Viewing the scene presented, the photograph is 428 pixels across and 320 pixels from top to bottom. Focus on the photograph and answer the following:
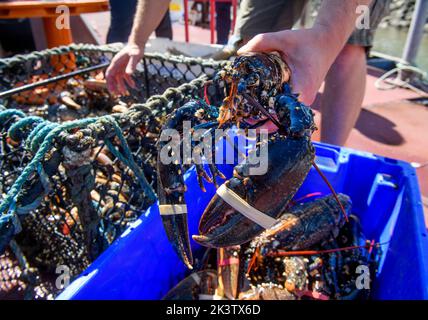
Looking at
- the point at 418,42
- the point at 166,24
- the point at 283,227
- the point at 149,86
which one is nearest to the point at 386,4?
the point at 283,227

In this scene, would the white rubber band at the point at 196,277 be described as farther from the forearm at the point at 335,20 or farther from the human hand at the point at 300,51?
the forearm at the point at 335,20

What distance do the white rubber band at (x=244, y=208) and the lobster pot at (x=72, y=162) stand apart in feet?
1.48

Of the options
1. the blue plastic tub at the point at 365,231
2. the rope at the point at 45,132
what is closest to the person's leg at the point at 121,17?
the rope at the point at 45,132

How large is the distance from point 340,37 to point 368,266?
1002 millimetres

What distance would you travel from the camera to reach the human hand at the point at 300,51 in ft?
3.68

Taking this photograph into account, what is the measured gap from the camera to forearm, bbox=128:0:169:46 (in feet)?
6.59

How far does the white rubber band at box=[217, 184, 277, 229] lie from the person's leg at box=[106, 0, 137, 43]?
10.6 feet

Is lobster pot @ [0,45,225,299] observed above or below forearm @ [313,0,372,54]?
below

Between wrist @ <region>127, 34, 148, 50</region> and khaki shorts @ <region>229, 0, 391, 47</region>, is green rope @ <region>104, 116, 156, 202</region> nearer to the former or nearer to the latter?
wrist @ <region>127, 34, 148, 50</region>

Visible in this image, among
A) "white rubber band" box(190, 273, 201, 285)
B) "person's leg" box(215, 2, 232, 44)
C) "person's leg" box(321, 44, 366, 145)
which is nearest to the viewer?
"white rubber band" box(190, 273, 201, 285)

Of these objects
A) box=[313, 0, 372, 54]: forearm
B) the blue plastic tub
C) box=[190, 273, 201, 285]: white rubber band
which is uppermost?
box=[313, 0, 372, 54]: forearm

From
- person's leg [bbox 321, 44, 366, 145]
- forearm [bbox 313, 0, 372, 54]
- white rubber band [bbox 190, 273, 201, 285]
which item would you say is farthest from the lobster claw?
person's leg [bbox 321, 44, 366, 145]

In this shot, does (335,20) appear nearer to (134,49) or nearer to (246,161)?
(246,161)

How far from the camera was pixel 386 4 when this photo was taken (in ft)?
6.35
